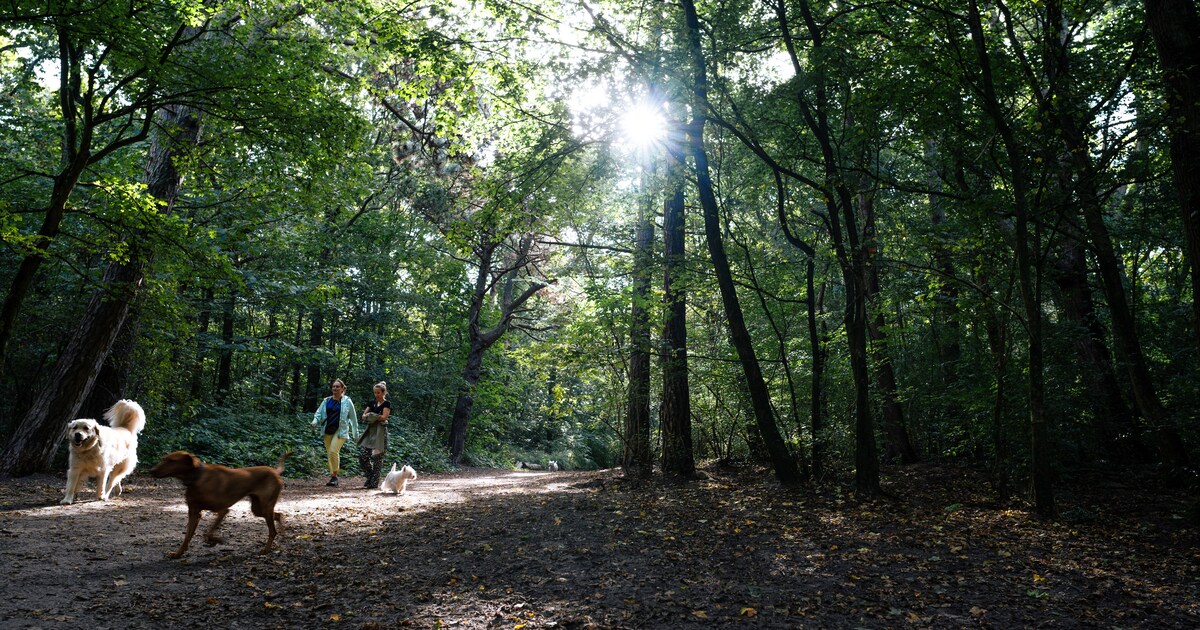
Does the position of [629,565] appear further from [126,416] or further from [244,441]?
[244,441]

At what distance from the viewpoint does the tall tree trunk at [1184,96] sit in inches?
219

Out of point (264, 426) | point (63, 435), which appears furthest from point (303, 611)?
point (264, 426)

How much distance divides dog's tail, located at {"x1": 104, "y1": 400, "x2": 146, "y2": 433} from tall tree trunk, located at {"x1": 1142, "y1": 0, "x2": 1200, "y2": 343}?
11234 millimetres

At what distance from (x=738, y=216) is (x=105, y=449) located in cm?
1291

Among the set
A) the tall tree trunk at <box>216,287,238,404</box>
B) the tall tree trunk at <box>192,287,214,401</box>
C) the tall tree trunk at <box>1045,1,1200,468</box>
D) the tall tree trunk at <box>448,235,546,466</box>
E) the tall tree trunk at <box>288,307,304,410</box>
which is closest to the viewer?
the tall tree trunk at <box>1045,1,1200,468</box>

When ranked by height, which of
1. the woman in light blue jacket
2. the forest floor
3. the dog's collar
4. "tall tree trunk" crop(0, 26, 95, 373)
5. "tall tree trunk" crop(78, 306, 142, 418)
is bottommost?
the forest floor

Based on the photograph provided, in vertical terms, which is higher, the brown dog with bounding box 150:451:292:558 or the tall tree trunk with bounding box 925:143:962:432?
the tall tree trunk with bounding box 925:143:962:432

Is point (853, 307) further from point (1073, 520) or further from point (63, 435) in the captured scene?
point (63, 435)

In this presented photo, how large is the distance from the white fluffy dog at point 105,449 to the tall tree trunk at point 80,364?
6.83 feet

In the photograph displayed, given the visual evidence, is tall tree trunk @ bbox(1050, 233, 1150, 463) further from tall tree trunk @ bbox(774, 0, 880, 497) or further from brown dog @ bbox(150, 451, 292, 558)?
brown dog @ bbox(150, 451, 292, 558)

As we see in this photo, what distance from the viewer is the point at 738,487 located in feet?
33.4

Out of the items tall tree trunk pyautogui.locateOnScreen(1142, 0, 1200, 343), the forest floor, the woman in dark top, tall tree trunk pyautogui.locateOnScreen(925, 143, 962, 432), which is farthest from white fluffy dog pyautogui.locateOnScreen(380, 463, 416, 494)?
tall tree trunk pyautogui.locateOnScreen(1142, 0, 1200, 343)

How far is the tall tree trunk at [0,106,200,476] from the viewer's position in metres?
9.28

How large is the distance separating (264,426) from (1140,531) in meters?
16.1
